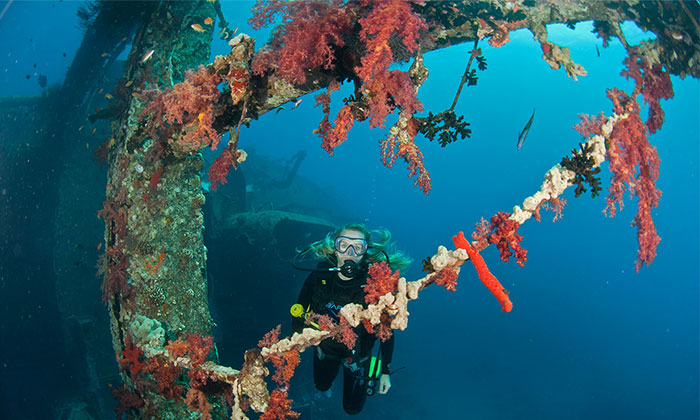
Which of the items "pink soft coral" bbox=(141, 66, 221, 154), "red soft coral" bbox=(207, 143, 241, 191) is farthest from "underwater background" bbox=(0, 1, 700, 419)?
"red soft coral" bbox=(207, 143, 241, 191)

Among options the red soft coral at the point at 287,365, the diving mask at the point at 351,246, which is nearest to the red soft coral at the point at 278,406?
the red soft coral at the point at 287,365

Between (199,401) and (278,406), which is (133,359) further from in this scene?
(278,406)

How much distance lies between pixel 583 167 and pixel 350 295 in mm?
2981

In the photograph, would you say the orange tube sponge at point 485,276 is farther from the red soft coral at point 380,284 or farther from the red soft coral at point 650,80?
the red soft coral at point 650,80

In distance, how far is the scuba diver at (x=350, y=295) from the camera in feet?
13.8

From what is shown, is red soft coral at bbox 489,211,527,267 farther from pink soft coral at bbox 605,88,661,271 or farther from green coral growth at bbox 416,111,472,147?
green coral growth at bbox 416,111,472,147

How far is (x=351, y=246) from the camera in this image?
4.20 meters

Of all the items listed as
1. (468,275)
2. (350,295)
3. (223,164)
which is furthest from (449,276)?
(468,275)

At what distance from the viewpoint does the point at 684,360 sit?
40781 millimetres

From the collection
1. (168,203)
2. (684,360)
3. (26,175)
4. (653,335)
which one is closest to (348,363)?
(168,203)

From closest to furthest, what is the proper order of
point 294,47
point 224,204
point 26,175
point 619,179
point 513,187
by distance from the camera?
1. point 619,179
2. point 294,47
3. point 26,175
4. point 224,204
5. point 513,187

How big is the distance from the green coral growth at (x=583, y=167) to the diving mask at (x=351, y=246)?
2503mm

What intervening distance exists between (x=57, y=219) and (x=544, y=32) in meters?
10.7

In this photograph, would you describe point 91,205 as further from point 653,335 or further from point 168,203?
point 653,335
